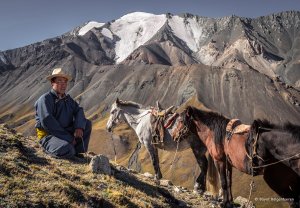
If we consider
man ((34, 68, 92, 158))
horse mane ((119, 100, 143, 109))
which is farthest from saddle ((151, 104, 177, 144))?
man ((34, 68, 92, 158))

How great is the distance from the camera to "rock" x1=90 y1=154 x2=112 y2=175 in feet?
31.2

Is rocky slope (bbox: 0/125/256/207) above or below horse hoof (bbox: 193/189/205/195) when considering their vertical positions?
above

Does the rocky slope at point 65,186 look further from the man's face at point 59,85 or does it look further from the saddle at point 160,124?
the saddle at point 160,124

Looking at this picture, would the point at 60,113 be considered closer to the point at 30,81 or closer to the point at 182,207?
the point at 182,207

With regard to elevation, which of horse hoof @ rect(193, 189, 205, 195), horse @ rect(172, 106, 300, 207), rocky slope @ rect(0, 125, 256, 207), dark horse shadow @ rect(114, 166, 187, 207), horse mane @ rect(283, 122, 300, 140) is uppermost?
horse mane @ rect(283, 122, 300, 140)

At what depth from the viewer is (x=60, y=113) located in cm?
1033

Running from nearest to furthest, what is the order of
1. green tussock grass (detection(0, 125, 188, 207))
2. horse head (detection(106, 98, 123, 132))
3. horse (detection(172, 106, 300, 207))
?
1. green tussock grass (detection(0, 125, 188, 207))
2. horse (detection(172, 106, 300, 207))
3. horse head (detection(106, 98, 123, 132))

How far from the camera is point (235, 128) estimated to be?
9.55m

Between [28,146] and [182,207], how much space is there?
14.9 feet

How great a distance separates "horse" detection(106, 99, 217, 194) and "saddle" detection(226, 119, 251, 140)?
7.58ft

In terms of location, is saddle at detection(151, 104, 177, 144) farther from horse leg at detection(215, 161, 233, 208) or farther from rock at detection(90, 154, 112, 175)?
rock at detection(90, 154, 112, 175)

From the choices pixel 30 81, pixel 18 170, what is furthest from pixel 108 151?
pixel 30 81

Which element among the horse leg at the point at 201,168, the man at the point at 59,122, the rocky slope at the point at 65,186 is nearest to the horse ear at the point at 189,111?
the horse leg at the point at 201,168

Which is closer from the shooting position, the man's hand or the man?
the man
